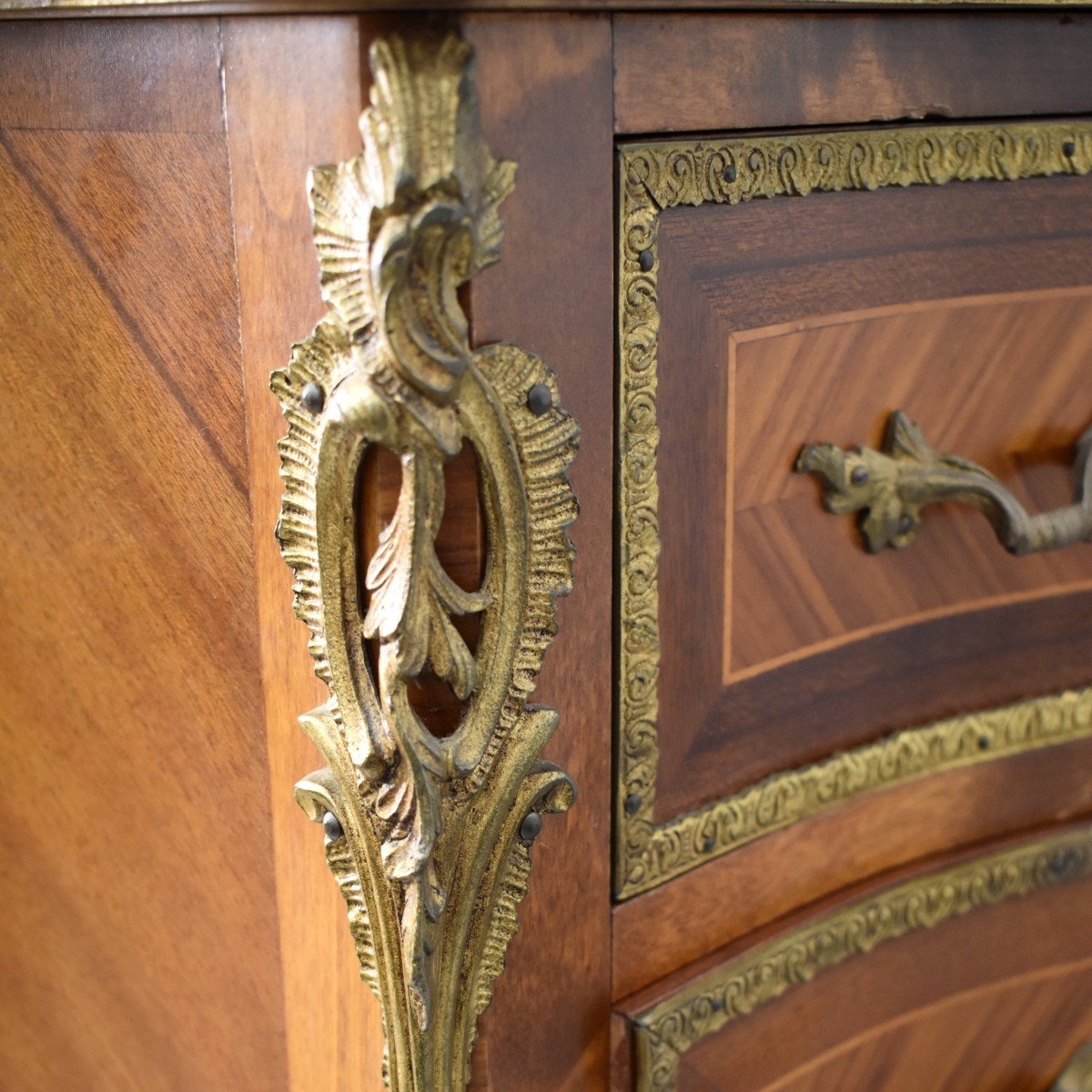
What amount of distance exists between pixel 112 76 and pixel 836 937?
356mm

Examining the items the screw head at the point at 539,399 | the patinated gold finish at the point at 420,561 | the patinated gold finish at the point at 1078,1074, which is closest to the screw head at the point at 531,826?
the patinated gold finish at the point at 420,561

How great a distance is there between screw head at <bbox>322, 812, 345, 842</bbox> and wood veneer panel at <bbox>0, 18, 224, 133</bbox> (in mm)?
180

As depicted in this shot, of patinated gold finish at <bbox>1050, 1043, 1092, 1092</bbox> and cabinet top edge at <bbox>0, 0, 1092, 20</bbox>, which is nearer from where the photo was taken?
cabinet top edge at <bbox>0, 0, 1092, 20</bbox>

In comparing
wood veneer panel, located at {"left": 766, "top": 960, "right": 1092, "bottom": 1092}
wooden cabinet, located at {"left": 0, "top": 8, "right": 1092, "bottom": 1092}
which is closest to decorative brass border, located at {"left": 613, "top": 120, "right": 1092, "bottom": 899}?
wooden cabinet, located at {"left": 0, "top": 8, "right": 1092, "bottom": 1092}

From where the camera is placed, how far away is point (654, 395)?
428mm

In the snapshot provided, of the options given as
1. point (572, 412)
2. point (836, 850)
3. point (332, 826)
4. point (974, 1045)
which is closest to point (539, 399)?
point (572, 412)

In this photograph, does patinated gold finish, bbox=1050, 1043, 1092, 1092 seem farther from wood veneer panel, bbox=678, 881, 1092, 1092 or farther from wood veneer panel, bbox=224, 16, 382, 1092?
wood veneer panel, bbox=224, 16, 382, 1092

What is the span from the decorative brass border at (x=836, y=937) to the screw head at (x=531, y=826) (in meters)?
0.10

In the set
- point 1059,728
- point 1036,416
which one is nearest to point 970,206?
point 1036,416

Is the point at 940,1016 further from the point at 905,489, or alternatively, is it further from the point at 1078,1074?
the point at 905,489

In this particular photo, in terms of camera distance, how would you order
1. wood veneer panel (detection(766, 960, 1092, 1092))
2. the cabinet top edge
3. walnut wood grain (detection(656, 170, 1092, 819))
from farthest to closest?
wood veneer panel (detection(766, 960, 1092, 1092)), walnut wood grain (detection(656, 170, 1092, 819)), the cabinet top edge

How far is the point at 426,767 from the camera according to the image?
383 millimetres

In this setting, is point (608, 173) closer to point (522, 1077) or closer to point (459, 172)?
point (459, 172)

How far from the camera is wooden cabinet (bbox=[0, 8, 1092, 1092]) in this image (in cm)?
39
